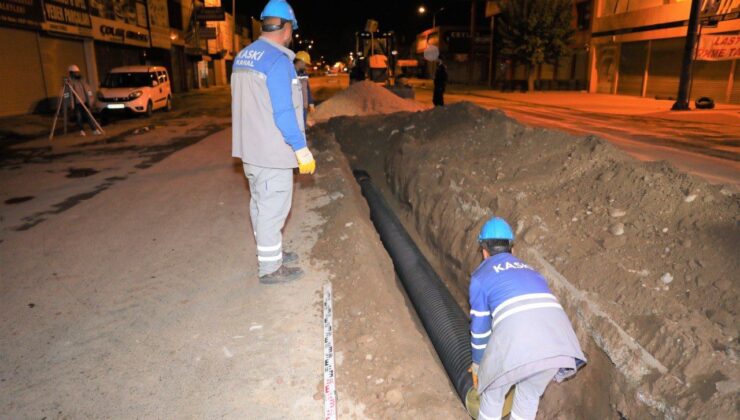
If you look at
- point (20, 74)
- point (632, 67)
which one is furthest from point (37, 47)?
point (632, 67)

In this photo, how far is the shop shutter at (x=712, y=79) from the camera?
771 inches

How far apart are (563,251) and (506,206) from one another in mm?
1005

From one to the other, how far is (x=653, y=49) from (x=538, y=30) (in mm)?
7325

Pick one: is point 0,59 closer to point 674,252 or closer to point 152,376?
point 152,376

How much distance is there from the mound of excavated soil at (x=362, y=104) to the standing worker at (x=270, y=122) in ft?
39.2

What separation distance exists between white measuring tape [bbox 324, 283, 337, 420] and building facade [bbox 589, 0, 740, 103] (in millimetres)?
19552

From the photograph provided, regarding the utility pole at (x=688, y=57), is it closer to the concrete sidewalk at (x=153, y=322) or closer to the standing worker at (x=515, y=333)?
the concrete sidewalk at (x=153, y=322)

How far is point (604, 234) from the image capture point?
3.83 metres

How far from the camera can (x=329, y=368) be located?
2.93 m

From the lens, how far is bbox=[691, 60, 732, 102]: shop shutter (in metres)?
19.6

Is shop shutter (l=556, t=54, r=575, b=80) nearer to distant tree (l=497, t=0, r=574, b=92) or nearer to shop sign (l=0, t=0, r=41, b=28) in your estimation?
distant tree (l=497, t=0, r=574, b=92)

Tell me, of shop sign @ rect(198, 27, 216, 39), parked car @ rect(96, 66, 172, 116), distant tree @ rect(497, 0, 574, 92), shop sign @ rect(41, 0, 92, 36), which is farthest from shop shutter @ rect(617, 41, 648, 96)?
shop sign @ rect(198, 27, 216, 39)

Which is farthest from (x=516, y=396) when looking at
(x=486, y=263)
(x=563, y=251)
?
Answer: (x=563, y=251)

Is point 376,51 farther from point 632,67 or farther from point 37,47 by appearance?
point 37,47
